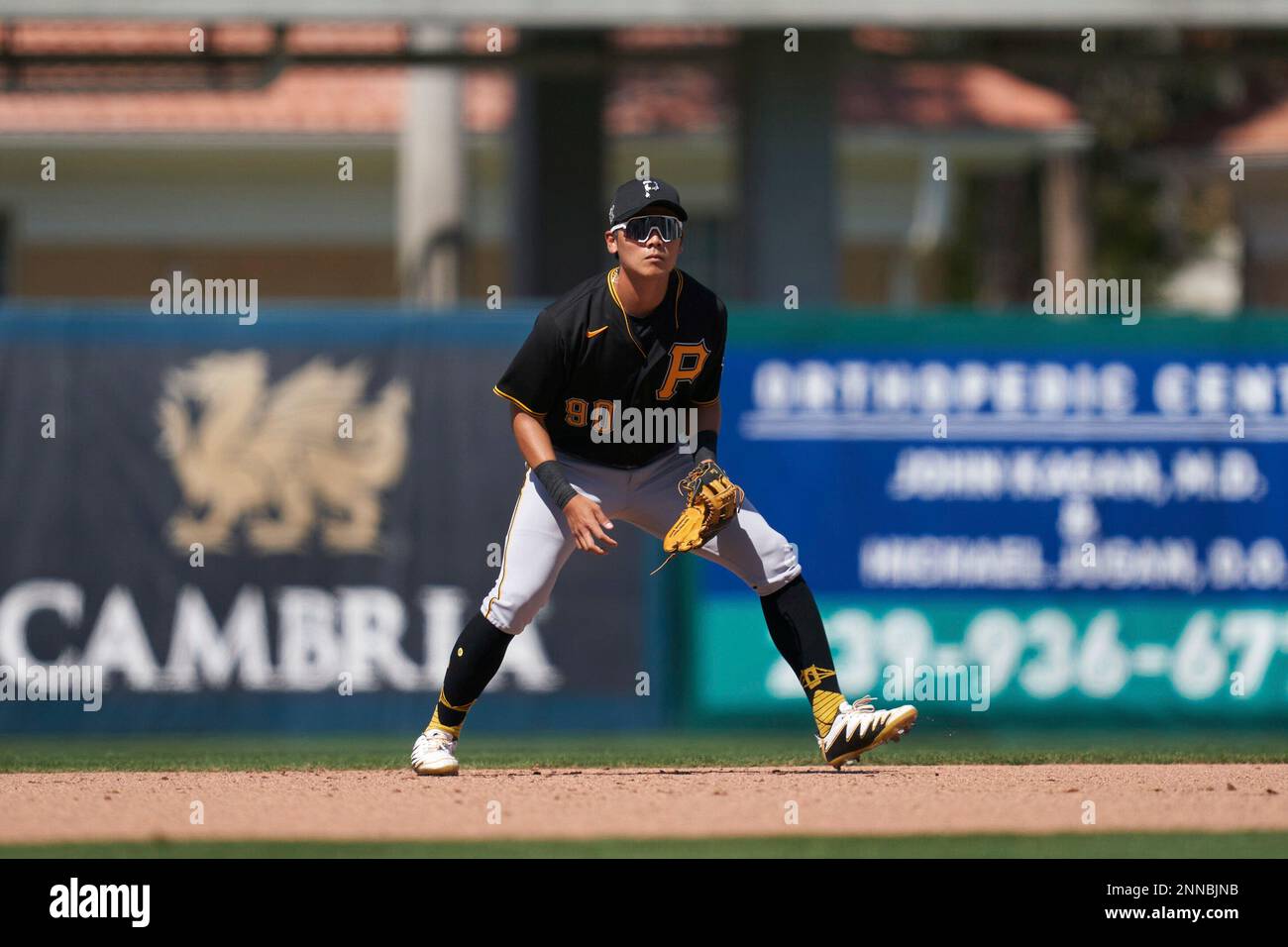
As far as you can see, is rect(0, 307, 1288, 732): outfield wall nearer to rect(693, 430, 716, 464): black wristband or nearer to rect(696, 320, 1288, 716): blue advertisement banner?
rect(696, 320, 1288, 716): blue advertisement banner

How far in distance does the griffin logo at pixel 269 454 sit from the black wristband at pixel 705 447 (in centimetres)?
347

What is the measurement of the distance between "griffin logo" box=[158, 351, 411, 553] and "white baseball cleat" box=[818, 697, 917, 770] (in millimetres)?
3906

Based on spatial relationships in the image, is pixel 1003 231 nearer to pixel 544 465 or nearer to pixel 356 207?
pixel 356 207

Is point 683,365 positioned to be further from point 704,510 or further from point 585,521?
point 585,521

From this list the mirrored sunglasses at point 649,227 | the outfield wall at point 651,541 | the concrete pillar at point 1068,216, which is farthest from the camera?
the concrete pillar at point 1068,216

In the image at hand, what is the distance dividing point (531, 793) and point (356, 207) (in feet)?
59.7

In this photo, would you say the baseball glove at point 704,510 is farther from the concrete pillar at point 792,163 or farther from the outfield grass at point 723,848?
the concrete pillar at point 792,163

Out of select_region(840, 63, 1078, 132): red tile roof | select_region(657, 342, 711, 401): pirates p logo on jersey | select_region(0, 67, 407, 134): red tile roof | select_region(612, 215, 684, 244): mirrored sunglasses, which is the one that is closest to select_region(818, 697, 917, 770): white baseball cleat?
select_region(657, 342, 711, 401): pirates p logo on jersey

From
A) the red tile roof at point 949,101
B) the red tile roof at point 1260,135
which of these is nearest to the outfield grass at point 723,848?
the red tile roof at point 949,101

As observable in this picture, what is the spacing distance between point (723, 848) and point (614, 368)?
1917 mm

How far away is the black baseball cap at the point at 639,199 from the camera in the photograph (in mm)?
7051

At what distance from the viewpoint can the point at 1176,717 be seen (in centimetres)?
1051

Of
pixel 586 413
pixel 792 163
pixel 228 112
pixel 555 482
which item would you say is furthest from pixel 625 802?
pixel 228 112
